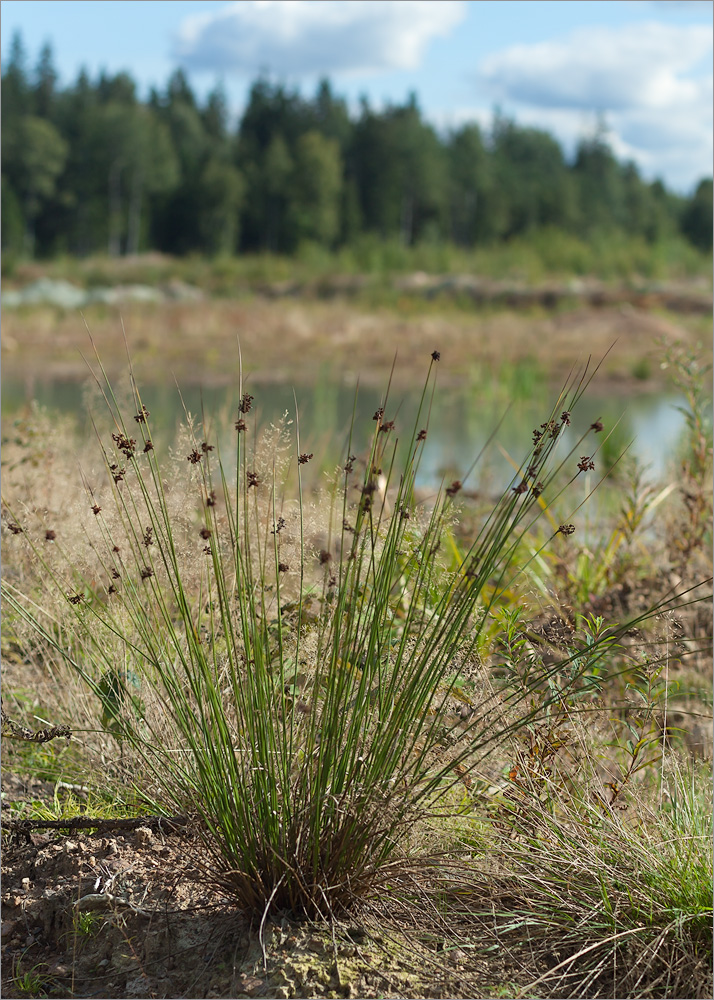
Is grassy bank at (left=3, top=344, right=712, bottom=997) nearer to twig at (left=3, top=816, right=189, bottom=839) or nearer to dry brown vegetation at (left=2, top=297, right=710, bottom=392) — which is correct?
twig at (left=3, top=816, right=189, bottom=839)

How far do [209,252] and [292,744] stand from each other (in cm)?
4057

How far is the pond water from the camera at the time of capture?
5.78 m

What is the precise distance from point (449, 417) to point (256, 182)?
33396 millimetres

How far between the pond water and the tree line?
2528cm

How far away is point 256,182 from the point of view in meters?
40.6

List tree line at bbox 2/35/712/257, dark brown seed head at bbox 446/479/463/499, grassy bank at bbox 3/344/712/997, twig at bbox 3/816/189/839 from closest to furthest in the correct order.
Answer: dark brown seed head at bbox 446/479/463/499, grassy bank at bbox 3/344/712/997, twig at bbox 3/816/189/839, tree line at bbox 2/35/712/257

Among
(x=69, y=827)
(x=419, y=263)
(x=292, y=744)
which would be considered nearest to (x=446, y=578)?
(x=292, y=744)

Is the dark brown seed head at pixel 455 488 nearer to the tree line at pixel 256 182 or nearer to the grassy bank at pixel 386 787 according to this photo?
the grassy bank at pixel 386 787

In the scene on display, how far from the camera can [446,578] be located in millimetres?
1980

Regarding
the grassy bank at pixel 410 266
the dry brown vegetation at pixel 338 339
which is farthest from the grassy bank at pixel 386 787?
the grassy bank at pixel 410 266

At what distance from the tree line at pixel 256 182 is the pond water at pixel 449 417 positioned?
83.0 ft

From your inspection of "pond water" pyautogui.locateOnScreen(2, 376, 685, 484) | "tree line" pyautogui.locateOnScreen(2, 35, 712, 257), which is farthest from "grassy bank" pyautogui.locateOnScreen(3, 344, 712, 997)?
"tree line" pyautogui.locateOnScreen(2, 35, 712, 257)

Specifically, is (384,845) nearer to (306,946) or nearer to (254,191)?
(306,946)

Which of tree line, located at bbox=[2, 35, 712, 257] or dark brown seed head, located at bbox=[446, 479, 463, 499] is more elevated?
tree line, located at bbox=[2, 35, 712, 257]
